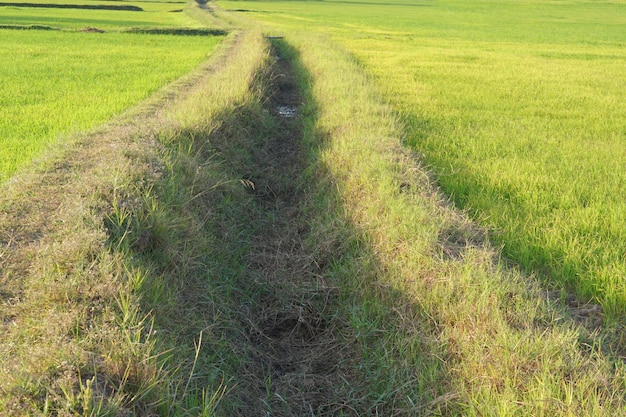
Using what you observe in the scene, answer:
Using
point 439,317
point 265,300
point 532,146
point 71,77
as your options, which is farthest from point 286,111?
point 439,317

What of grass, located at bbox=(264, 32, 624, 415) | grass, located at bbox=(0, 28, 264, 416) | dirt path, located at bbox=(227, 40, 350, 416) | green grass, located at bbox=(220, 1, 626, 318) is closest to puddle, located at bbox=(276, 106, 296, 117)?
green grass, located at bbox=(220, 1, 626, 318)

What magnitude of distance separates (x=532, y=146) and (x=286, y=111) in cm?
386

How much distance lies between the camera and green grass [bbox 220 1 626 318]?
3.60 metres

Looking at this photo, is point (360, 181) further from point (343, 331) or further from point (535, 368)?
point (535, 368)

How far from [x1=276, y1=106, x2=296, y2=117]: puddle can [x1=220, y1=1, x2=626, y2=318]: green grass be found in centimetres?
159

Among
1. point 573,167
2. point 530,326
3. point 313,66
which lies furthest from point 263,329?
point 313,66

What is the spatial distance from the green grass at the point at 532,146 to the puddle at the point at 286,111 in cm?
159

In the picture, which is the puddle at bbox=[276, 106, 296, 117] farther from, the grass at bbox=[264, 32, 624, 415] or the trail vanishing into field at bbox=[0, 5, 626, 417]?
the grass at bbox=[264, 32, 624, 415]

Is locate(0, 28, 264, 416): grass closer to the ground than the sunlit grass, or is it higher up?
higher up

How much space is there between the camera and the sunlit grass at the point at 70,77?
20.0 feet

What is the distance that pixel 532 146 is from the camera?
6156mm

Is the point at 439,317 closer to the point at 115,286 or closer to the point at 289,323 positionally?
the point at 289,323

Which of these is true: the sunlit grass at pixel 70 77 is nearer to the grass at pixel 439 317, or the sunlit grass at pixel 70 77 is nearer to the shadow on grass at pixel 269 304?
the shadow on grass at pixel 269 304

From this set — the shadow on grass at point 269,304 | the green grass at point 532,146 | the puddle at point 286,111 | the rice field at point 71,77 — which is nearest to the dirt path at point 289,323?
the shadow on grass at point 269,304
